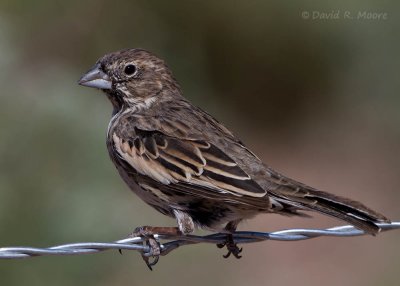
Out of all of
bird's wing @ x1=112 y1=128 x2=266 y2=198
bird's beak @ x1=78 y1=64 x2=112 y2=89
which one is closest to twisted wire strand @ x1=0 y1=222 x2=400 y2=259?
bird's wing @ x1=112 y1=128 x2=266 y2=198

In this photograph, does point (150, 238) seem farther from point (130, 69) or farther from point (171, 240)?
point (130, 69)

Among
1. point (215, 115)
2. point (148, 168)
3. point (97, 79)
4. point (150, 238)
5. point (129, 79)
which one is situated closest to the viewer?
point (150, 238)

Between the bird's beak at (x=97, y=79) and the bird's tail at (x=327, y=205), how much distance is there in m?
1.72

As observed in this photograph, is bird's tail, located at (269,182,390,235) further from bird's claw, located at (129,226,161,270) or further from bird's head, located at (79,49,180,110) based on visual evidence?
bird's head, located at (79,49,180,110)

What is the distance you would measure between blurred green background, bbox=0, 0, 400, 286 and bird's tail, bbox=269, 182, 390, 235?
9.15 feet

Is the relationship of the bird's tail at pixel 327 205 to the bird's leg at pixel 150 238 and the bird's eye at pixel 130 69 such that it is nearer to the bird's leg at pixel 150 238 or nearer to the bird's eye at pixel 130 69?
the bird's leg at pixel 150 238

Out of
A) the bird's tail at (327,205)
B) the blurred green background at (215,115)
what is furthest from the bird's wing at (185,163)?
the blurred green background at (215,115)

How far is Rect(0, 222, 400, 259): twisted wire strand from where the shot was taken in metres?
5.04

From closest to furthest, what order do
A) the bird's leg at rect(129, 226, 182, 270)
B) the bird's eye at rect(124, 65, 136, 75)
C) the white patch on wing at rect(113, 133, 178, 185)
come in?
the bird's leg at rect(129, 226, 182, 270)
the white patch on wing at rect(113, 133, 178, 185)
the bird's eye at rect(124, 65, 136, 75)

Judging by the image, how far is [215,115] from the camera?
13.9 meters

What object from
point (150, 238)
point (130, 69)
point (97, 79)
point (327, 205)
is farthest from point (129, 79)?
point (327, 205)

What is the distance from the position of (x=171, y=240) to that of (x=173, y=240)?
0.22 ft

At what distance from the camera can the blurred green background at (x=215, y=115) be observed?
8648 millimetres

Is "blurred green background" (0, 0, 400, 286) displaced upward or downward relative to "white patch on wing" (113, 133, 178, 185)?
upward
